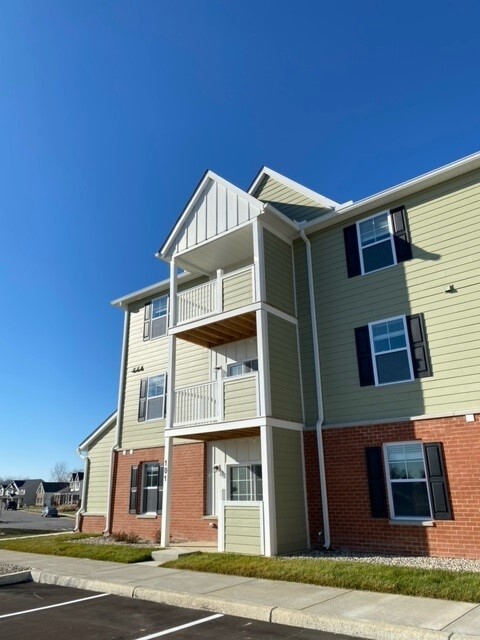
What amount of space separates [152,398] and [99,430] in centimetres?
321

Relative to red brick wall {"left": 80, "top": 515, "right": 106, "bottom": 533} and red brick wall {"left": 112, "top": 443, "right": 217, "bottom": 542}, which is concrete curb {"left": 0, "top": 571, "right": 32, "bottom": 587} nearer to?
red brick wall {"left": 112, "top": 443, "right": 217, "bottom": 542}

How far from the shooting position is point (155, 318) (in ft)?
59.5

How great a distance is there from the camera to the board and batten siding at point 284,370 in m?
11.9

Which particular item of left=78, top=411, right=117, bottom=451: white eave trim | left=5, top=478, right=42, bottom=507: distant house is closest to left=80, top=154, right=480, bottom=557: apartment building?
left=78, top=411, right=117, bottom=451: white eave trim

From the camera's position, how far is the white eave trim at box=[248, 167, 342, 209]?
1393cm

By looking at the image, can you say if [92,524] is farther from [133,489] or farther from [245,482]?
[245,482]

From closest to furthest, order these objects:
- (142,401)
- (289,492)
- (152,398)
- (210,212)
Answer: (289,492)
(210,212)
(152,398)
(142,401)

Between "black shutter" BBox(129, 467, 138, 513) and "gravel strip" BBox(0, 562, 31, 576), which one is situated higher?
"black shutter" BBox(129, 467, 138, 513)

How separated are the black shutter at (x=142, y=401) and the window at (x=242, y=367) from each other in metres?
4.25

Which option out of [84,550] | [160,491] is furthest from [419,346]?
[84,550]

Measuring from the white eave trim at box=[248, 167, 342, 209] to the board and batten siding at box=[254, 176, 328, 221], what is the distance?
0.30ft

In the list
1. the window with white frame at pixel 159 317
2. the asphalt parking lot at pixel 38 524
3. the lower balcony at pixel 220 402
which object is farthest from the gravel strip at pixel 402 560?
the asphalt parking lot at pixel 38 524

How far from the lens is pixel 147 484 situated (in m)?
16.2

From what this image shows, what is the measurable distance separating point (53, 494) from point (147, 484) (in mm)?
92282
